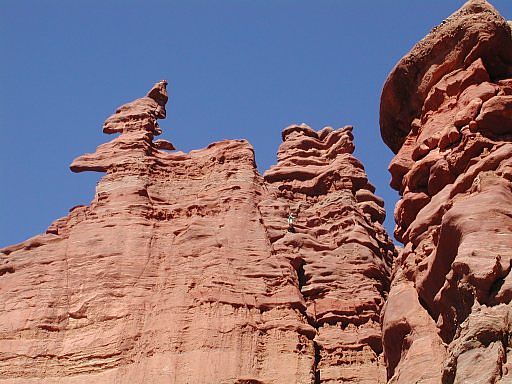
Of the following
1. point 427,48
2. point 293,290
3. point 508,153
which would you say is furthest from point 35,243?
point 508,153

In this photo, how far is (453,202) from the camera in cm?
1864

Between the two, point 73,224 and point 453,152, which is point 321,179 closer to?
point 73,224

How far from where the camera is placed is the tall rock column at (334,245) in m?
A: 39.6

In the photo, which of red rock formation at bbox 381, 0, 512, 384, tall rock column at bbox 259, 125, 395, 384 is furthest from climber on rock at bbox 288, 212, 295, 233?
red rock formation at bbox 381, 0, 512, 384

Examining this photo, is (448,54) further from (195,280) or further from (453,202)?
(195,280)

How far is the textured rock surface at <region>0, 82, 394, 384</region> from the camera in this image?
3797 cm

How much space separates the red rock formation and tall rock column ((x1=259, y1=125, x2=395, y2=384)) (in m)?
17.1

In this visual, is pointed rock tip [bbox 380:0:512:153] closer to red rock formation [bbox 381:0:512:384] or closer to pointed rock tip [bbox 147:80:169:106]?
red rock formation [bbox 381:0:512:384]

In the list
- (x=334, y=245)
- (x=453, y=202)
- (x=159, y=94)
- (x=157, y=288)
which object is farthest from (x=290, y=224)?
(x=453, y=202)

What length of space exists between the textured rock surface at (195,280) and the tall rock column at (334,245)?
87 mm


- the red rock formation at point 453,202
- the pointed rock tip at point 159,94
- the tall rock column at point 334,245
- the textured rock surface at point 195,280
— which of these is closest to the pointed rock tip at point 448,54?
the red rock formation at point 453,202

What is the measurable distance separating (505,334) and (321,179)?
3802cm

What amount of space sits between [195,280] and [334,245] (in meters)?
8.85

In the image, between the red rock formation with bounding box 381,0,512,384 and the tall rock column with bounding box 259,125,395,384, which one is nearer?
the red rock formation with bounding box 381,0,512,384
